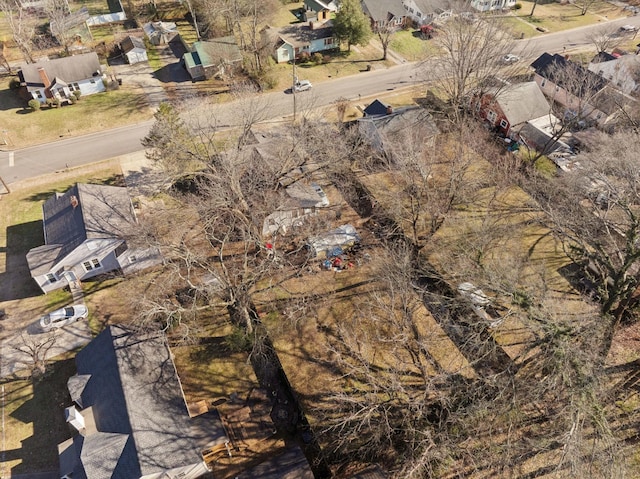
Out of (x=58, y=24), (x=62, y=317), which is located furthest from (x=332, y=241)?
(x=58, y=24)

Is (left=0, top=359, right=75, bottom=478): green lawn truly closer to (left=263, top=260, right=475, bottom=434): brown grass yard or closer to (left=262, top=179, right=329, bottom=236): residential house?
(left=263, top=260, right=475, bottom=434): brown grass yard

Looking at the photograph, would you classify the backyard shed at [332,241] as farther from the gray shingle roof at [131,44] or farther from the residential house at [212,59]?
the gray shingle roof at [131,44]

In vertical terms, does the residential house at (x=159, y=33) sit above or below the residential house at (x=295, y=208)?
above

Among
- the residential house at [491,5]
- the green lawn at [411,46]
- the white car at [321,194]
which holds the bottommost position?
the white car at [321,194]

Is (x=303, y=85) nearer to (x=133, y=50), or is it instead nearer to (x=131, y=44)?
(x=133, y=50)

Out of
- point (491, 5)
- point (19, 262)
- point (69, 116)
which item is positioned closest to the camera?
point (19, 262)

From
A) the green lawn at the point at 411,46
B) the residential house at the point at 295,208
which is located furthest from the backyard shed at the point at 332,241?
the green lawn at the point at 411,46
